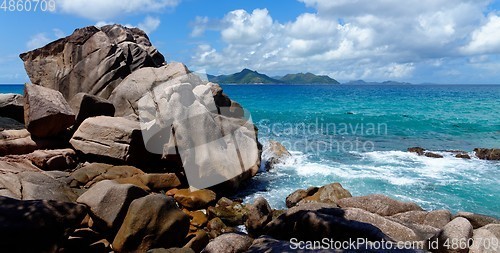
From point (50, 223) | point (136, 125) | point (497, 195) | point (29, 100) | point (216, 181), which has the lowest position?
point (497, 195)

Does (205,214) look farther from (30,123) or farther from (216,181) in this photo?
(30,123)

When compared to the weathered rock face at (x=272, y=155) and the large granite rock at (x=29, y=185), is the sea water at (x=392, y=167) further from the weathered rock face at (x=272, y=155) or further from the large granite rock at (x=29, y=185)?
the large granite rock at (x=29, y=185)

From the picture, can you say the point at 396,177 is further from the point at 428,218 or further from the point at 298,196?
the point at 428,218

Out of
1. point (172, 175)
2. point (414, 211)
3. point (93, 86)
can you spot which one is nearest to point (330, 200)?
point (414, 211)

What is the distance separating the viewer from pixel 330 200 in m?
15.0

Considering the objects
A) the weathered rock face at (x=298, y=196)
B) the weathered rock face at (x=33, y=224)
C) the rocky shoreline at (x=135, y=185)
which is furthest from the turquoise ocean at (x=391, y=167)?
the weathered rock face at (x=33, y=224)

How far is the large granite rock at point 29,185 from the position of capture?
11.1m

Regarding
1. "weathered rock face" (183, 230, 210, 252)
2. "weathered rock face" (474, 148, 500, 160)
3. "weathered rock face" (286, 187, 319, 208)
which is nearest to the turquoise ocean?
"weathered rock face" (286, 187, 319, 208)

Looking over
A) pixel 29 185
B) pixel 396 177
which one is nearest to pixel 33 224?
pixel 29 185

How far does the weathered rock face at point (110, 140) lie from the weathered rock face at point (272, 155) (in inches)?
346

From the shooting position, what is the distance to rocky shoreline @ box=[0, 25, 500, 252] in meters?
9.09

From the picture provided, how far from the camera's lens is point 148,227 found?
9.55 m

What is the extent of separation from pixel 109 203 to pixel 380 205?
9.58m

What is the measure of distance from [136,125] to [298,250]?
36.6 ft
